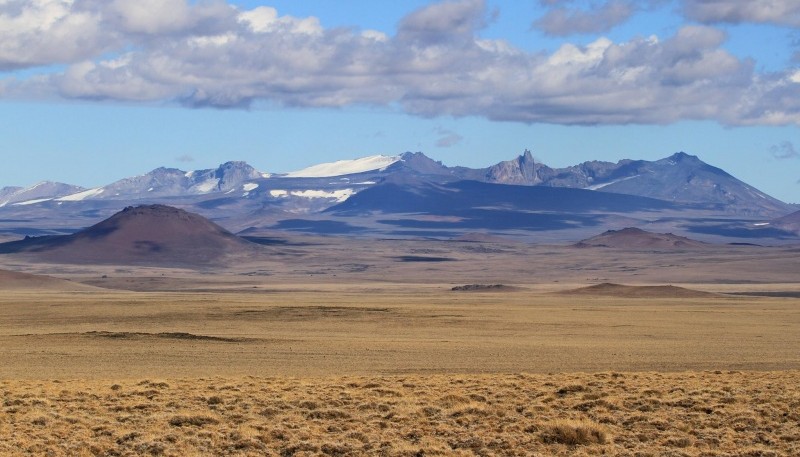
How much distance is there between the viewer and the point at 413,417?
2338cm

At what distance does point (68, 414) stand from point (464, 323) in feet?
128

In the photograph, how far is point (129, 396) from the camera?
25984mm

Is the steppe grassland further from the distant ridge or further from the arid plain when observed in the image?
the distant ridge

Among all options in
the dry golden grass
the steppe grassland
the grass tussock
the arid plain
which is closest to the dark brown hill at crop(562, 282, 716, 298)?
the arid plain

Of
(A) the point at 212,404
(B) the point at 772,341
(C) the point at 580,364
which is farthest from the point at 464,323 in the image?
(A) the point at 212,404

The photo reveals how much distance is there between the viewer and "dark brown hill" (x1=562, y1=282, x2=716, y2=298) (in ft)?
332

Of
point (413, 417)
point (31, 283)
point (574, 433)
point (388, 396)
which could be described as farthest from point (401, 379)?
point (31, 283)

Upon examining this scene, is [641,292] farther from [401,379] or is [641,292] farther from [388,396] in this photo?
[388,396]

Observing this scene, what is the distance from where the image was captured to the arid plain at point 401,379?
70.6 ft

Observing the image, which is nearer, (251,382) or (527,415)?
(527,415)

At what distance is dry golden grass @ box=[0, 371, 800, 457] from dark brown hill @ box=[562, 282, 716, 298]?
74.8 m

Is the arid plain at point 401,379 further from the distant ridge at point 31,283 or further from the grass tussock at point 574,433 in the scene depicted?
the distant ridge at point 31,283

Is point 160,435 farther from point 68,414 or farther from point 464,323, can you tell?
point 464,323

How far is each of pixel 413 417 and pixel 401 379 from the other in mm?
5817
